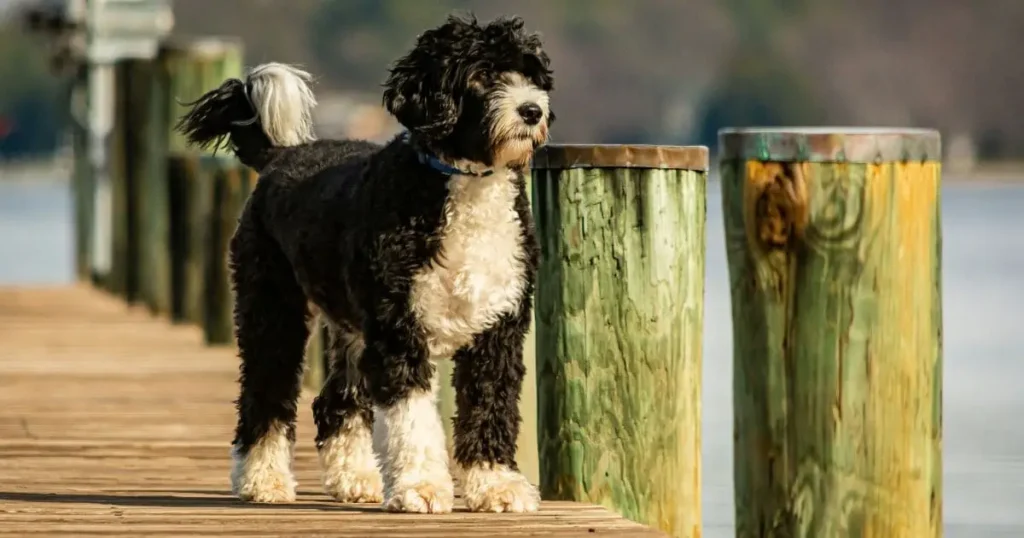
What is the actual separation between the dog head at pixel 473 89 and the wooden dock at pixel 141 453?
105 cm

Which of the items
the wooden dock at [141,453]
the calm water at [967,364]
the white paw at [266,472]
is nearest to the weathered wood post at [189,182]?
the wooden dock at [141,453]

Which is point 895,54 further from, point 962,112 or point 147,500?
point 147,500

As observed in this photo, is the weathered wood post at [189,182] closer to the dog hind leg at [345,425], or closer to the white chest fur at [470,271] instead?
the dog hind leg at [345,425]

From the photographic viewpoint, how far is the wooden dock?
605cm

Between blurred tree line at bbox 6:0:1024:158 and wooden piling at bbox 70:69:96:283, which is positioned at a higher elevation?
blurred tree line at bbox 6:0:1024:158

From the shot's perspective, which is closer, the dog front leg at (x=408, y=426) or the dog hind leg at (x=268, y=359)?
the dog front leg at (x=408, y=426)

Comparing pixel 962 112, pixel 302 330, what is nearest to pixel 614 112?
pixel 962 112

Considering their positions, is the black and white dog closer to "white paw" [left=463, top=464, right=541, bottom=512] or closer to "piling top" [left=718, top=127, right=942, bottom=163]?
"white paw" [left=463, top=464, right=541, bottom=512]

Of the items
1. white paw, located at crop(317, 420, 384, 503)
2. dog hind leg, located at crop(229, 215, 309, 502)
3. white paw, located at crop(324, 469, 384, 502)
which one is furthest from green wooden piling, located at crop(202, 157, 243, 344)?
white paw, located at crop(324, 469, 384, 502)

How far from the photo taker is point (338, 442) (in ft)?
22.4

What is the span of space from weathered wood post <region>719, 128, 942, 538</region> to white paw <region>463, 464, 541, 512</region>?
2.20ft

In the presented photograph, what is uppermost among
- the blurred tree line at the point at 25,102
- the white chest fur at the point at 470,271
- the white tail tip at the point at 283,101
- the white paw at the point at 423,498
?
the blurred tree line at the point at 25,102

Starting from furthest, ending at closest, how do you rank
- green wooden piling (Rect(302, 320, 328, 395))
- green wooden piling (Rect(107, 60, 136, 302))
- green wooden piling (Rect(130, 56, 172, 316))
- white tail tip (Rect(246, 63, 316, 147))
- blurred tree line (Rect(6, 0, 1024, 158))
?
blurred tree line (Rect(6, 0, 1024, 158))
green wooden piling (Rect(107, 60, 136, 302))
green wooden piling (Rect(130, 56, 172, 316))
green wooden piling (Rect(302, 320, 328, 395))
white tail tip (Rect(246, 63, 316, 147))

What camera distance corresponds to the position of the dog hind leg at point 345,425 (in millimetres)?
6719
